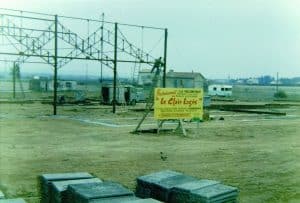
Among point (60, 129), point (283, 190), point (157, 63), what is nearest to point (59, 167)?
point (283, 190)

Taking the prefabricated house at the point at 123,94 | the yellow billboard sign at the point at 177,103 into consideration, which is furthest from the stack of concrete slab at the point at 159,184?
the prefabricated house at the point at 123,94

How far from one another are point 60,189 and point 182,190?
1.99 meters

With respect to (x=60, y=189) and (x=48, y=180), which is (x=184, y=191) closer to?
(x=60, y=189)

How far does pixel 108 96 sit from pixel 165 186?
134 feet

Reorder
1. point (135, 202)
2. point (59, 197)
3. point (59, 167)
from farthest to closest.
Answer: point (59, 167) < point (59, 197) < point (135, 202)

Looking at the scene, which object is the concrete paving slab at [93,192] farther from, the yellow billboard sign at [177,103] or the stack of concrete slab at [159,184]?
the yellow billboard sign at [177,103]

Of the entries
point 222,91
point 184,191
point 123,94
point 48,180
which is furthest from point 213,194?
point 222,91

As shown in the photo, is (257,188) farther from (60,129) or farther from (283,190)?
(60,129)

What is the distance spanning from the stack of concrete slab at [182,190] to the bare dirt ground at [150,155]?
202 cm

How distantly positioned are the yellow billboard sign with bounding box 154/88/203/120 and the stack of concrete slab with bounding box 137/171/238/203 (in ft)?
41.4

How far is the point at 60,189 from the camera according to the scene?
7.79 meters

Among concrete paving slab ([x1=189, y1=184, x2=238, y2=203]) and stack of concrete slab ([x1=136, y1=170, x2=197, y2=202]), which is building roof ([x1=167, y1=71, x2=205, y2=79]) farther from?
concrete paving slab ([x1=189, y1=184, x2=238, y2=203])

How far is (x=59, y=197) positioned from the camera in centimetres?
771

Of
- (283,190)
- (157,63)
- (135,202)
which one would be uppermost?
(157,63)
